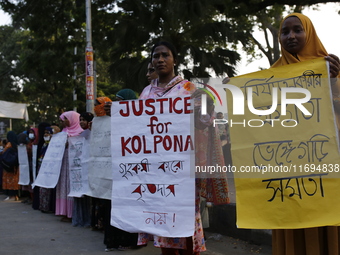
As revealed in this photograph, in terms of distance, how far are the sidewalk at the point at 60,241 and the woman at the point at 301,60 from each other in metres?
2.10

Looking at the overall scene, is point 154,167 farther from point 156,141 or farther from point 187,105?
point 187,105

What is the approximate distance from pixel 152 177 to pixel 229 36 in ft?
34.0

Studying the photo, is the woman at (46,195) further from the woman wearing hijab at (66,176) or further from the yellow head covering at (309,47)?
the yellow head covering at (309,47)

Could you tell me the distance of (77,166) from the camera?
6789 millimetres

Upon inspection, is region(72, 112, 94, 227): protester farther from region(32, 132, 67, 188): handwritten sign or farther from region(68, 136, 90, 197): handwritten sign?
region(32, 132, 67, 188): handwritten sign

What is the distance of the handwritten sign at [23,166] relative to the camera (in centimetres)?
1019

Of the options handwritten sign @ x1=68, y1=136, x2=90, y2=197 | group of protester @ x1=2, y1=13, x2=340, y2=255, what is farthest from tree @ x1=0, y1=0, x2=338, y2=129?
group of protester @ x1=2, y1=13, x2=340, y2=255

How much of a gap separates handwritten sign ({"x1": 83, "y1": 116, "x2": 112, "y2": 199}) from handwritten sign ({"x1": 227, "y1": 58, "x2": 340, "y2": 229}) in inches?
104

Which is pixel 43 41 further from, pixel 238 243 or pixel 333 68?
pixel 333 68

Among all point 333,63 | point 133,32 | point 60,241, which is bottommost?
point 60,241

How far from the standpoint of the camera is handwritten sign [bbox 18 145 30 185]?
401 inches

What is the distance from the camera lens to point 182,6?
38.0 feet

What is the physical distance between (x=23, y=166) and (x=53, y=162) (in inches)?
120

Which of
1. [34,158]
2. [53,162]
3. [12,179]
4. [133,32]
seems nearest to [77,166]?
[53,162]
